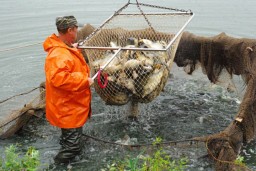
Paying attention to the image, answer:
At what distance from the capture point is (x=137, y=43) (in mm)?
7215

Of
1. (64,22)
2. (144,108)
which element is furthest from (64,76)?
(144,108)

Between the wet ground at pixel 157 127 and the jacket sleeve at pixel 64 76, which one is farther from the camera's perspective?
the wet ground at pixel 157 127

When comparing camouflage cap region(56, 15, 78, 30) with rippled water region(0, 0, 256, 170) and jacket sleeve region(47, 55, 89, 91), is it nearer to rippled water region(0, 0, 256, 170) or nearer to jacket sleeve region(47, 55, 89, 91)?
jacket sleeve region(47, 55, 89, 91)

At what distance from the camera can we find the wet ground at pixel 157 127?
644cm

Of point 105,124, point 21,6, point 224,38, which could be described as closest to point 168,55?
point 224,38

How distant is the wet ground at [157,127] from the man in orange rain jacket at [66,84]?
0.69 meters

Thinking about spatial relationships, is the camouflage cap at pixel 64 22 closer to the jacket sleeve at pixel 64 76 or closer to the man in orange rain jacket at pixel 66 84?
the man in orange rain jacket at pixel 66 84

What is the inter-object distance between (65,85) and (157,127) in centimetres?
286

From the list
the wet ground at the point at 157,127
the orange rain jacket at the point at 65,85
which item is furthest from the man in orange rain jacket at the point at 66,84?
the wet ground at the point at 157,127

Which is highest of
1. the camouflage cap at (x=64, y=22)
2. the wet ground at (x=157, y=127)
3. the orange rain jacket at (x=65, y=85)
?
the camouflage cap at (x=64, y=22)

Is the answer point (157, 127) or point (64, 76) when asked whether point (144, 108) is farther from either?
point (64, 76)

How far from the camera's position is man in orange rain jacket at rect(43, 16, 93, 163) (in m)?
5.34

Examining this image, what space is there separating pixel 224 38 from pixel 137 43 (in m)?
1.91

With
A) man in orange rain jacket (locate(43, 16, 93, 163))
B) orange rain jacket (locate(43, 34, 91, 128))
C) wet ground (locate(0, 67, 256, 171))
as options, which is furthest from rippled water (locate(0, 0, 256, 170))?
orange rain jacket (locate(43, 34, 91, 128))
